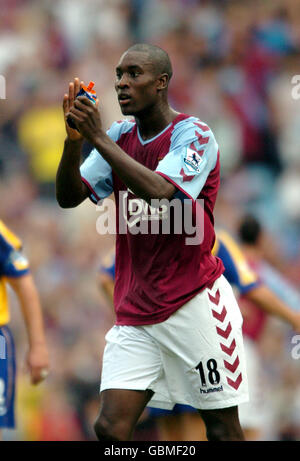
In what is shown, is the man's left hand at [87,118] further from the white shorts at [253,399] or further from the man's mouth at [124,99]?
the white shorts at [253,399]

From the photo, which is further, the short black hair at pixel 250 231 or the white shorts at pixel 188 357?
A: the short black hair at pixel 250 231

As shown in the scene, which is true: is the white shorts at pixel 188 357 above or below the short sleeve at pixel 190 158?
below

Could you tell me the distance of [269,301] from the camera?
24.5ft

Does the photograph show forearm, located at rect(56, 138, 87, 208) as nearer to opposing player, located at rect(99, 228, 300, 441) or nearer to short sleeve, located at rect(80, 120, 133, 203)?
short sleeve, located at rect(80, 120, 133, 203)

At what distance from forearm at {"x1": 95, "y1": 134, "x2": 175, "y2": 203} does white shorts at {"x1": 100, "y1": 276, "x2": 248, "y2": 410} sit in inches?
29.7

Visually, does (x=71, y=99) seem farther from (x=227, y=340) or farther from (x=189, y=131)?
(x=227, y=340)

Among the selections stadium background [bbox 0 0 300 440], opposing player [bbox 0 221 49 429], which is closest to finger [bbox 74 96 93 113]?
opposing player [bbox 0 221 49 429]

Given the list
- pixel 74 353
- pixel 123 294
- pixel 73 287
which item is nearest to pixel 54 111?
pixel 73 287

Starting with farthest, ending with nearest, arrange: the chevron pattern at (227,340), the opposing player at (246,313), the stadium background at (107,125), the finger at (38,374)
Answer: the stadium background at (107,125) < the opposing player at (246,313) < the finger at (38,374) < the chevron pattern at (227,340)

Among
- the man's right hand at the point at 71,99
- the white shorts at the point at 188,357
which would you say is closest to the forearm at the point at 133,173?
the man's right hand at the point at 71,99

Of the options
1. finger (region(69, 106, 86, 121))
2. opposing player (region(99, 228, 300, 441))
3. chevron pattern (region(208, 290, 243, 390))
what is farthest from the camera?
opposing player (region(99, 228, 300, 441))

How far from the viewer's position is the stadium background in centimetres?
957

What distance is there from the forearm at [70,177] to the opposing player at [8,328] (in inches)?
50.1

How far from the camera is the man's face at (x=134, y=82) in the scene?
500cm
